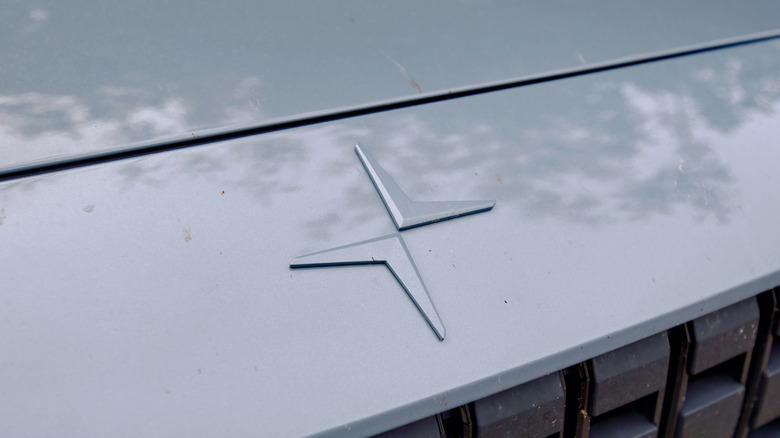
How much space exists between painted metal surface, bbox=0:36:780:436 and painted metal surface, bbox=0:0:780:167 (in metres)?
0.05

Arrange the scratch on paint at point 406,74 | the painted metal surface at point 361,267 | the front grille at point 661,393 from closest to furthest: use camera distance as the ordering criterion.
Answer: the painted metal surface at point 361,267
the front grille at point 661,393
the scratch on paint at point 406,74

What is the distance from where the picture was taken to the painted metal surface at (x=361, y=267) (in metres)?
0.58

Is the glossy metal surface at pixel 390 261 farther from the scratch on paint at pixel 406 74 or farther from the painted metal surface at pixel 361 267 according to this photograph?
the scratch on paint at pixel 406 74

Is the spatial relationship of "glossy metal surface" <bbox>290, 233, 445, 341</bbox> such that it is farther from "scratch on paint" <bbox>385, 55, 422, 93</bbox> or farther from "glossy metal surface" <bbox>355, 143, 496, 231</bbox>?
"scratch on paint" <bbox>385, 55, 422, 93</bbox>

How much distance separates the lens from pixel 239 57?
2.73 feet

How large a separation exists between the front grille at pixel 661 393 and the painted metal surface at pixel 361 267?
0.05 meters

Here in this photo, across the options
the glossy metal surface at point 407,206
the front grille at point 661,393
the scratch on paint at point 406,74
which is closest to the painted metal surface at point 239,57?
the scratch on paint at point 406,74

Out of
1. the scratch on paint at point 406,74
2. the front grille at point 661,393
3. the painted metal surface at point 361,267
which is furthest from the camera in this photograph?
the scratch on paint at point 406,74

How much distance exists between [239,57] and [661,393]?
0.73 m

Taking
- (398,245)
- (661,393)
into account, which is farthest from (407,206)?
(661,393)

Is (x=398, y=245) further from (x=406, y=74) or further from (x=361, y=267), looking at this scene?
(x=406, y=74)

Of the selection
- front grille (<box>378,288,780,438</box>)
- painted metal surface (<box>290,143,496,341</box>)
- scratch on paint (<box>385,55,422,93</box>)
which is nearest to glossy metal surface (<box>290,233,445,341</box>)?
painted metal surface (<box>290,143,496,341</box>)

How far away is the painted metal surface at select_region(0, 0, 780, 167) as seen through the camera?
0.73 meters

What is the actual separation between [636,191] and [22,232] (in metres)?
0.75
